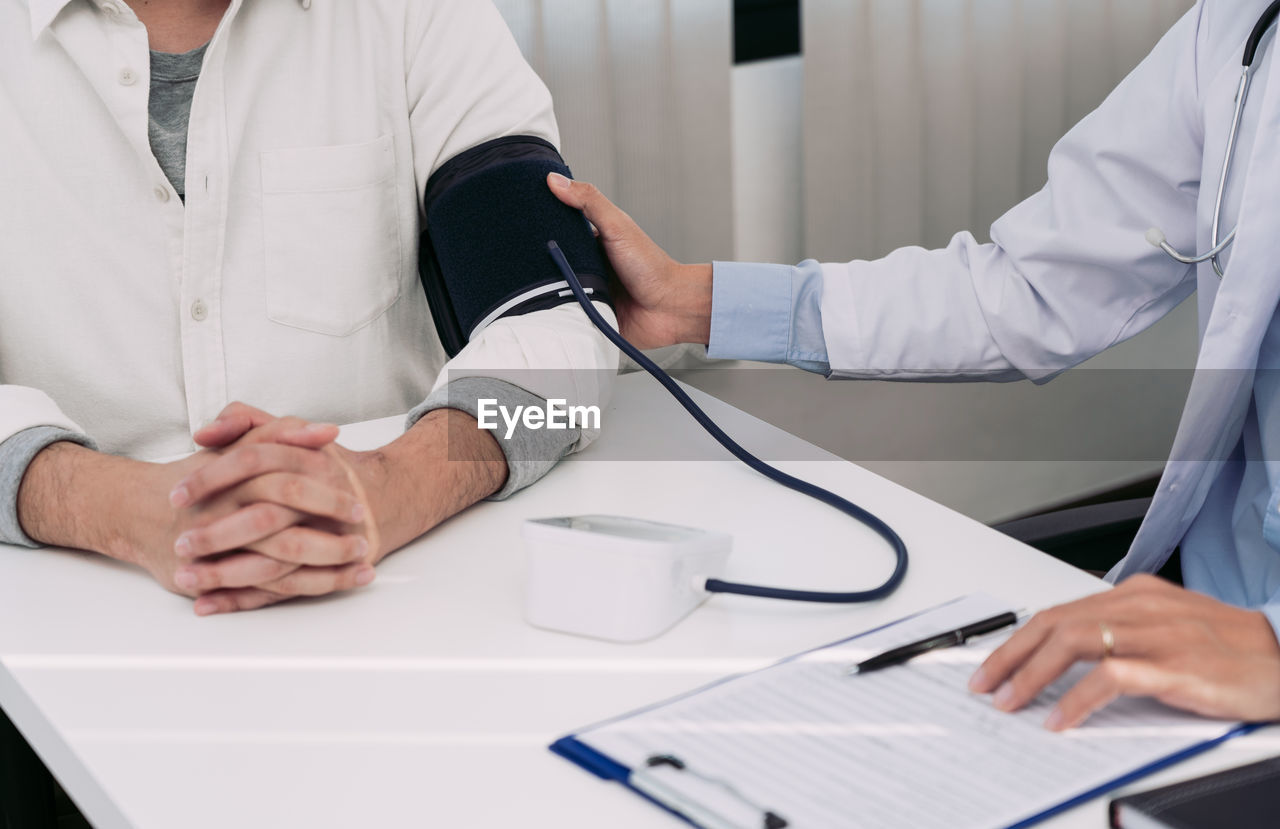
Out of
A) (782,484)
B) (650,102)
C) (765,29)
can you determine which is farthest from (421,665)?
(765,29)

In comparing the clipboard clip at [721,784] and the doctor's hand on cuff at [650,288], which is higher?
the doctor's hand on cuff at [650,288]

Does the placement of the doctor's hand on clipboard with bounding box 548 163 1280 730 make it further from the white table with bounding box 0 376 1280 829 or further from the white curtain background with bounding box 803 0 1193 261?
the white curtain background with bounding box 803 0 1193 261

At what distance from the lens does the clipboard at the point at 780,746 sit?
0.51m

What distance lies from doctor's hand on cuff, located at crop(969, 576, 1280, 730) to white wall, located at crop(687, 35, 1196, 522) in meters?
1.36

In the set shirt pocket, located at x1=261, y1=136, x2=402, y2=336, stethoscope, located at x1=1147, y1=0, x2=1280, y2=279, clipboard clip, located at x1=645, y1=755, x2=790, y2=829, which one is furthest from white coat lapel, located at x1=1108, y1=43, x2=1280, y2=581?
shirt pocket, located at x1=261, y1=136, x2=402, y2=336

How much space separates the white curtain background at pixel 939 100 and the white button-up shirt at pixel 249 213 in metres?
0.87

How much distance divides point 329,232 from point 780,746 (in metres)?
0.84

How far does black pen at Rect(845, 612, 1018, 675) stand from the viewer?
2.12 ft

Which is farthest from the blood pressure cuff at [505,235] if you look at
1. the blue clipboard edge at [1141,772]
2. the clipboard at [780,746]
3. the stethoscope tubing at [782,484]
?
the blue clipboard edge at [1141,772]

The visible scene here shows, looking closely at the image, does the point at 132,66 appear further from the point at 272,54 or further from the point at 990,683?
the point at 990,683

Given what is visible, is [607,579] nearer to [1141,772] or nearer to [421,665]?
[421,665]

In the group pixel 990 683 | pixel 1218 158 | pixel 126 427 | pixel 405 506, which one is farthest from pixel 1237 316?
pixel 126 427

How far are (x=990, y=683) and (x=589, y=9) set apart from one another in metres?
1.34

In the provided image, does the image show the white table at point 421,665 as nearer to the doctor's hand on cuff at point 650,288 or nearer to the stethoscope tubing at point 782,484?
the stethoscope tubing at point 782,484
